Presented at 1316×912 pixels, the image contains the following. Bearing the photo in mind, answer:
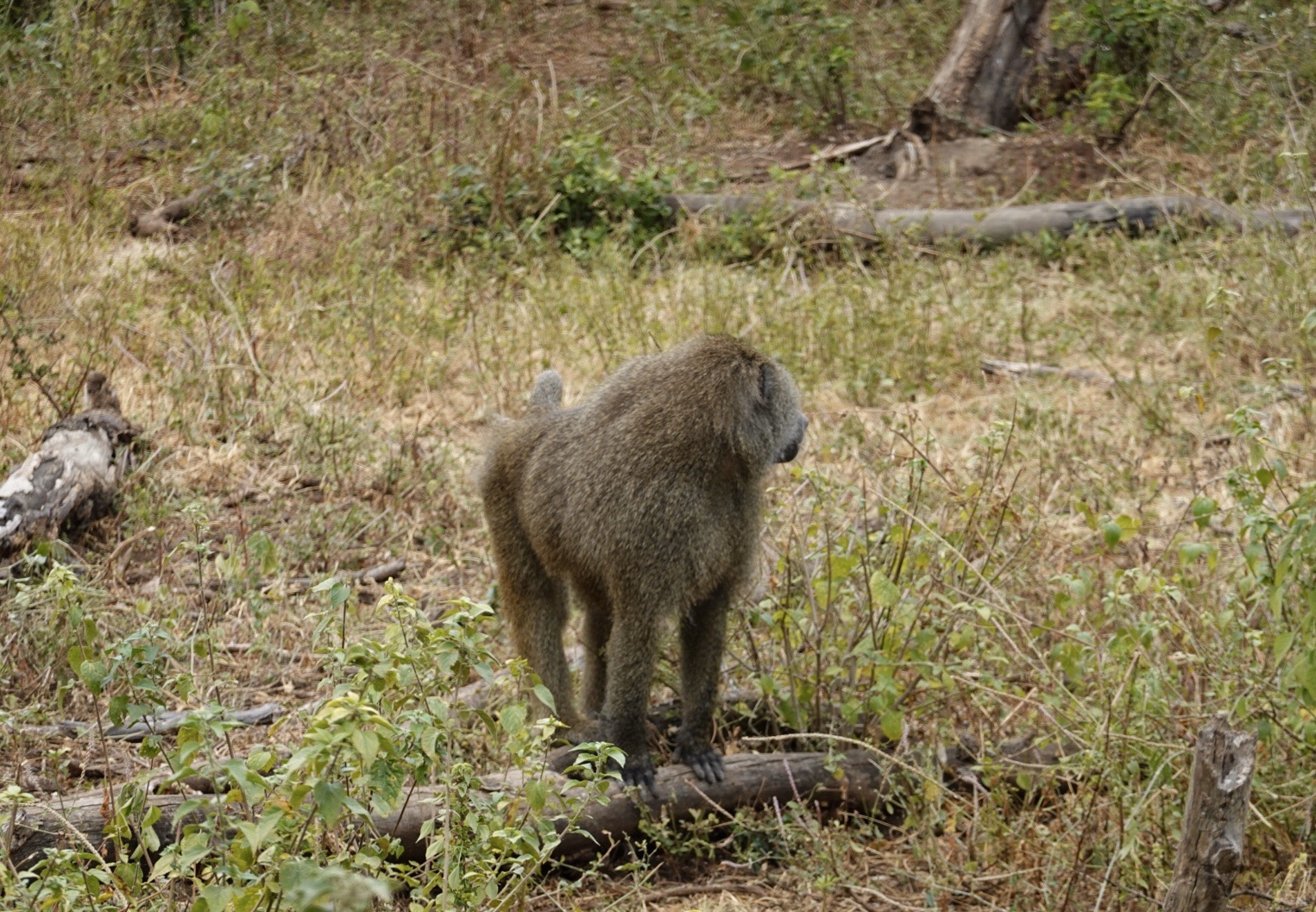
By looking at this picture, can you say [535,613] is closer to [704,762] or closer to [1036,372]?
[704,762]

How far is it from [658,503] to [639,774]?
881mm

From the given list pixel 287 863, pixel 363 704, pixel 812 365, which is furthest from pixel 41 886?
pixel 812 365

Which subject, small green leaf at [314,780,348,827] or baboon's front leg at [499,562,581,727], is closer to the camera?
small green leaf at [314,780,348,827]

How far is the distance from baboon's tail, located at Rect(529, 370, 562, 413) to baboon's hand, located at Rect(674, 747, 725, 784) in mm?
1204

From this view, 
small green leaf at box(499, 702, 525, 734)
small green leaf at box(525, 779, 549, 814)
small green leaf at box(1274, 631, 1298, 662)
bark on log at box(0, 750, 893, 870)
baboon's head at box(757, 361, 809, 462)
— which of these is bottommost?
bark on log at box(0, 750, 893, 870)

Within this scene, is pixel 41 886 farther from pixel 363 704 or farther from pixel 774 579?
pixel 774 579

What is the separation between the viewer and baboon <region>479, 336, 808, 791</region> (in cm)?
402

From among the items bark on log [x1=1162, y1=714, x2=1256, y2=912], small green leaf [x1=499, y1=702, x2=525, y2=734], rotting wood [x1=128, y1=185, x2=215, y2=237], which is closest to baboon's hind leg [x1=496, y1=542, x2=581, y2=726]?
small green leaf [x1=499, y1=702, x2=525, y2=734]

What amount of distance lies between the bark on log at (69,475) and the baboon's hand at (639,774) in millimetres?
2559

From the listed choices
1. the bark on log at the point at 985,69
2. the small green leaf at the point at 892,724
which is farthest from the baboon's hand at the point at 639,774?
the bark on log at the point at 985,69

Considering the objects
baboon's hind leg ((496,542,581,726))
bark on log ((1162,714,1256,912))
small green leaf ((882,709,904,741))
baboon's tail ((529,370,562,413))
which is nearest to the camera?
bark on log ((1162,714,1256,912))

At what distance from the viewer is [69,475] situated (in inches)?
216

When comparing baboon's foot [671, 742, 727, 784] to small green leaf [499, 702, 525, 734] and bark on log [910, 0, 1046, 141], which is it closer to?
small green leaf [499, 702, 525, 734]

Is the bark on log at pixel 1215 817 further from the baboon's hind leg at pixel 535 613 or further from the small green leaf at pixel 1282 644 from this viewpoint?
the baboon's hind leg at pixel 535 613
